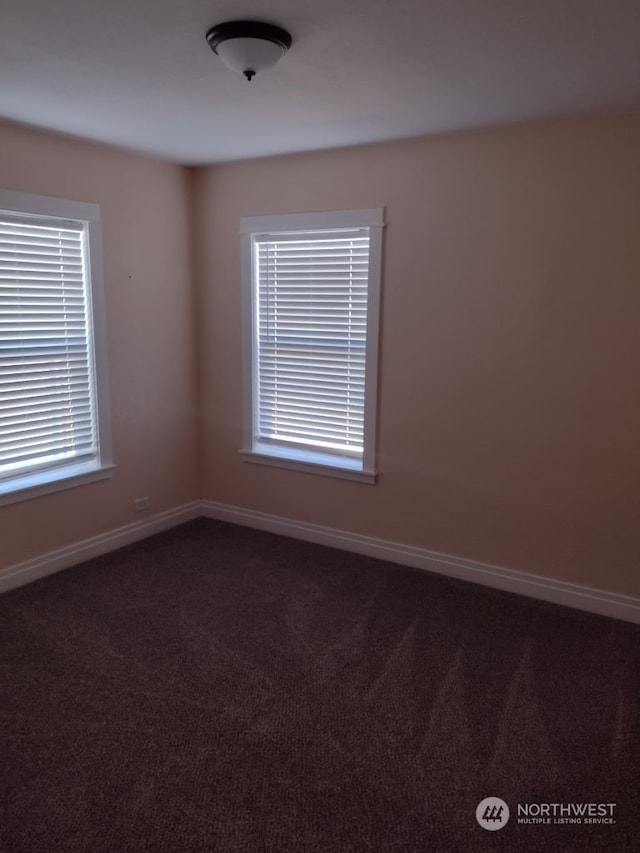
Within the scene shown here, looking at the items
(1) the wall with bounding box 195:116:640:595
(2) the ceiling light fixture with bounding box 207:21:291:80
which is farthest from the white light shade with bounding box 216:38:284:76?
(1) the wall with bounding box 195:116:640:595

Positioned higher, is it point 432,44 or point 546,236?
point 432,44

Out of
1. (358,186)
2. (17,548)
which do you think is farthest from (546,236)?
(17,548)

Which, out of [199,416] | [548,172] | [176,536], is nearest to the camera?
[548,172]

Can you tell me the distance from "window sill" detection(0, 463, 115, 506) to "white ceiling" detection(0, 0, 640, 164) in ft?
6.45

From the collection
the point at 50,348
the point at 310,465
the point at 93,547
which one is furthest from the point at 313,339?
the point at 93,547

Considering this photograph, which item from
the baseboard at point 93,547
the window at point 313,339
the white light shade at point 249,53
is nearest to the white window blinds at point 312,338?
the window at point 313,339

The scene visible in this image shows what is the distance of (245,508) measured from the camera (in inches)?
179

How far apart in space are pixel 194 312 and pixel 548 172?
101 inches

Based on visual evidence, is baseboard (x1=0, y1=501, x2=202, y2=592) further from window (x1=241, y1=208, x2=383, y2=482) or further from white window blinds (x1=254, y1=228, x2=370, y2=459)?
white window blinds (x1=254, y1=228, x2=370, y2=459)

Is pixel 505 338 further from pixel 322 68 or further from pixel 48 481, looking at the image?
pixel 48 481

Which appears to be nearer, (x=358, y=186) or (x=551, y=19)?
(x=551, y=19)

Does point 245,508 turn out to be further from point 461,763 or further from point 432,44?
point 432,44

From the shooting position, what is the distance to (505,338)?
11.0 ft

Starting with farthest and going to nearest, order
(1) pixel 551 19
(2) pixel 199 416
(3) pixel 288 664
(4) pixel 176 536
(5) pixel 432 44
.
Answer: (2) pixel 199 416, (4) pixel 176 536, (3) pixel 288 664, (5) pixel 432 44, (1) pixel 551 19
